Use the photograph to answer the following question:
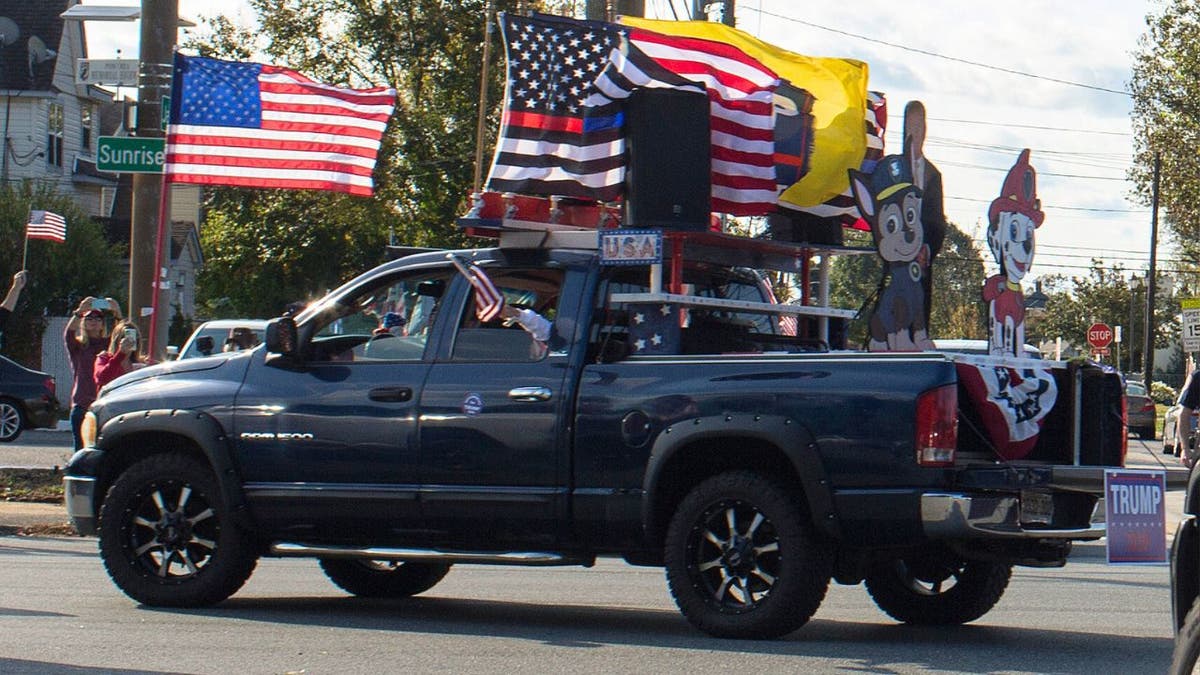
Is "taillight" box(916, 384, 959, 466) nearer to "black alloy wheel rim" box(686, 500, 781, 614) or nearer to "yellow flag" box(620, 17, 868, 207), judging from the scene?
"black alloy wheel rim" box(686, 500, 781, 614)

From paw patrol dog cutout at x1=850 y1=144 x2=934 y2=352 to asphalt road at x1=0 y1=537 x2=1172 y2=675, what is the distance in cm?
158

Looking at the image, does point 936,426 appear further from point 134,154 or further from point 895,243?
point 134,154

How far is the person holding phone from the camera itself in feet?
51.0

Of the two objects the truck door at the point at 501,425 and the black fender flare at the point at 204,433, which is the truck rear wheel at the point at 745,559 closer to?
the truck door at the point at 501,425

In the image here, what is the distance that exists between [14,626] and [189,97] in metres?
6.97

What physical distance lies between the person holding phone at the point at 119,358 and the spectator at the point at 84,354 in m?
0.32

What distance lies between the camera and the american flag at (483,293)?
912cm

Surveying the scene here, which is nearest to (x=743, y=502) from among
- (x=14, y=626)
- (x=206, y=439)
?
(x=206, y=439)

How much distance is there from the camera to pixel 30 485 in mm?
17219

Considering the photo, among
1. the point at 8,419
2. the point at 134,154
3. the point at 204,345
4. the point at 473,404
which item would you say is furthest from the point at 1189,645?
the point at 8,419

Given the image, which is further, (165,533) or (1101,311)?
(1101,311)

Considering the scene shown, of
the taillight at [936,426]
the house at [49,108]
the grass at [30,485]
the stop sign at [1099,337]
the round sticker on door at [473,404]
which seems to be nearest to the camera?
the taillight at [936,426]

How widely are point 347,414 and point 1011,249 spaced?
3.60 meters

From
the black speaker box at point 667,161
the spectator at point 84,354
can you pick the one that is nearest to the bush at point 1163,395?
the spectator at point 84,354
